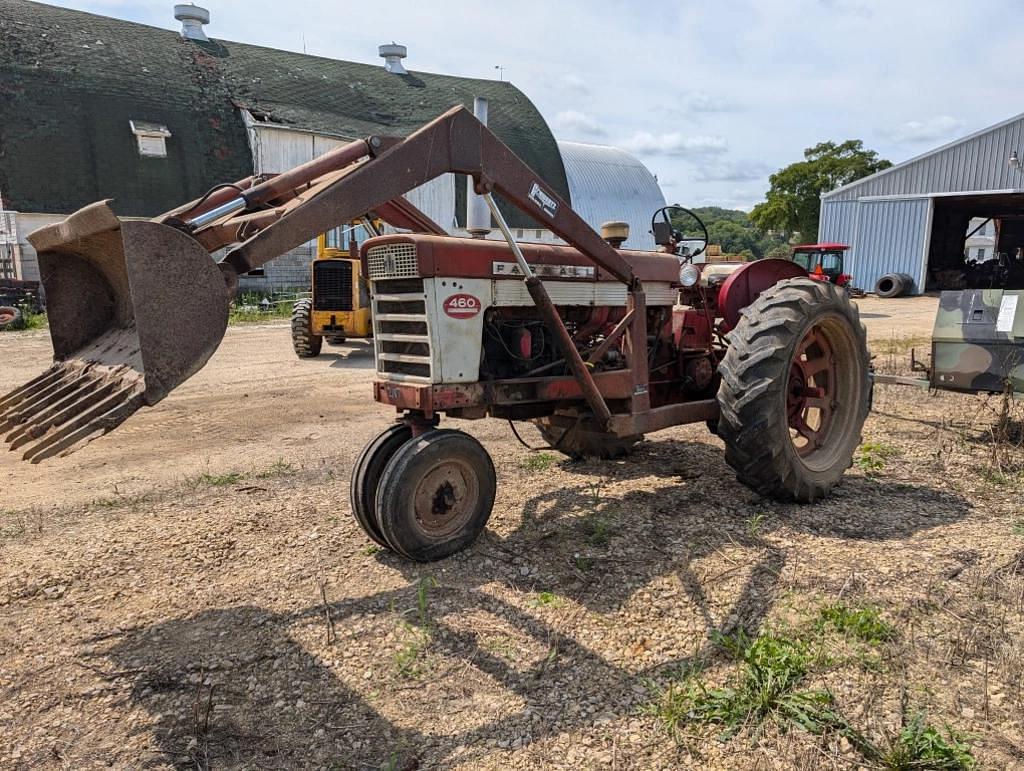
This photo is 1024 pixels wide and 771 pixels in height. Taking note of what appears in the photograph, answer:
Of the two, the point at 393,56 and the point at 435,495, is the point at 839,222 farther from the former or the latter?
the point at 435,495

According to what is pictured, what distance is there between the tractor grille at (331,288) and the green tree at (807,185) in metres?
41.4

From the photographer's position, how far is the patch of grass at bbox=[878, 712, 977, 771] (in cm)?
229

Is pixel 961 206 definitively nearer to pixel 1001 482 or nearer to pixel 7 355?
pixel 1001 482

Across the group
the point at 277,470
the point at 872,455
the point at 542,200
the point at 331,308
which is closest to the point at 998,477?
the point at 872,455

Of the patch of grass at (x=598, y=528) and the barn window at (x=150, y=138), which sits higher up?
the barn window at (x=150, y=138)

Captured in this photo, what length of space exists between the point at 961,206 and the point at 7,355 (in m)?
28.6

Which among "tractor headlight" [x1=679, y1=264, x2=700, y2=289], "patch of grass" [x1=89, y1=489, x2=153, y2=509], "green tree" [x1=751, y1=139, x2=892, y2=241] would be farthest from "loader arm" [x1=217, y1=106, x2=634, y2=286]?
"green tree" [x1=751, y1=139, x2=892, y2=241]

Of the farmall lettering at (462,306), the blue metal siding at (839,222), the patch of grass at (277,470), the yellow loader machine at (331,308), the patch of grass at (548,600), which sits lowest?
the patch of grass at (548,600)

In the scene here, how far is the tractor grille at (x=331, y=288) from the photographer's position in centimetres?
1221

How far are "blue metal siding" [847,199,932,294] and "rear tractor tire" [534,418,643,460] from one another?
24325 millimetres

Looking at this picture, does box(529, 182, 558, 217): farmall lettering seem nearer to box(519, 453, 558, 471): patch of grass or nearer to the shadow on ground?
the shadow on ground

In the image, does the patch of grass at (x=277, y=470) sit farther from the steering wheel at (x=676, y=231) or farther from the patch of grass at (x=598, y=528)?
the steering wheel at (x=676, y=231)

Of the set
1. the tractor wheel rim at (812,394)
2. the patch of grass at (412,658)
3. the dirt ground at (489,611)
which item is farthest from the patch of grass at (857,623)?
the tractor wheel rim at (812,394)

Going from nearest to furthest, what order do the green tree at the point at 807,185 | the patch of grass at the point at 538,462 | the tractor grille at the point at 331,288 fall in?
the patch of grass at the point at 538,462, the tractor grille at the point at 331,288, the green tree at the point at 807,185
